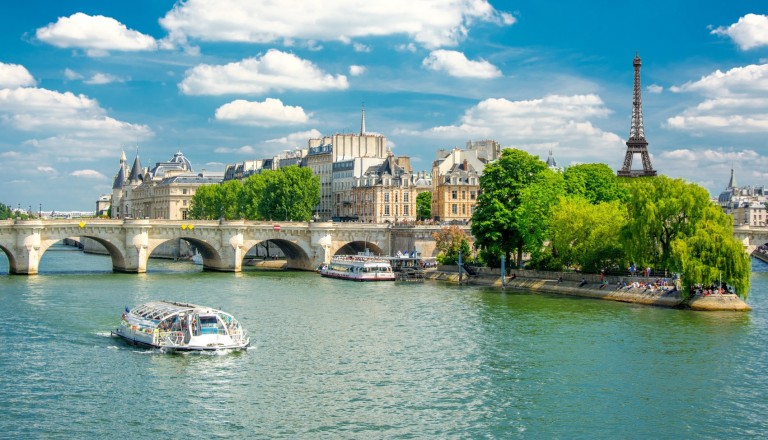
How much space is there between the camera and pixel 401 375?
110ft

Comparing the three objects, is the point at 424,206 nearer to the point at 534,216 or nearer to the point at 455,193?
the point at 455,193

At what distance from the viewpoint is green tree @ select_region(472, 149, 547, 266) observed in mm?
67562

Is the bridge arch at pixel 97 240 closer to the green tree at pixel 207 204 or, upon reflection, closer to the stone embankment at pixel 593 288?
the stone embankment at pixel 593 288

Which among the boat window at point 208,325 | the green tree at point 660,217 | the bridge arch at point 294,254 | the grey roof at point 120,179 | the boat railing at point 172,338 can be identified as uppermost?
the grey roof at point 120,179

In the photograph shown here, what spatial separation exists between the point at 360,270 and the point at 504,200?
13.2 m

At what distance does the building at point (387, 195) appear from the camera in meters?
109

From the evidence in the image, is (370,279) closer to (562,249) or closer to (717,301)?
(562,249)

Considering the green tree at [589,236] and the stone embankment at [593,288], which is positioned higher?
the green tree at [589,236]

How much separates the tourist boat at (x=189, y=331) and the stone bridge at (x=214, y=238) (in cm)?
3292

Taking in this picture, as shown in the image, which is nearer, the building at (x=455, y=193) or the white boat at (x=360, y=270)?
the white boat at (x=360, y=270)

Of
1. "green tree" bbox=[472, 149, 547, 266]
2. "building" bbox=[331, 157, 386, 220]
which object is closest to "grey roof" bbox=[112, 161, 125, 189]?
"building" bbox=[331, 157, 386, 220]

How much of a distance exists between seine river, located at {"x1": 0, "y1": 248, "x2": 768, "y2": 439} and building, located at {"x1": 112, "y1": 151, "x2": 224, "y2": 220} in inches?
3813

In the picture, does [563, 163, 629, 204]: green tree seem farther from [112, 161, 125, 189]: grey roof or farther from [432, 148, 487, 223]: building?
[112, 161, 125, 189]: grey roof

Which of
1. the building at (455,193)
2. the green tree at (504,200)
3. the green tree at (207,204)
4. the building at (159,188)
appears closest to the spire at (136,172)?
the building at (159,188)
